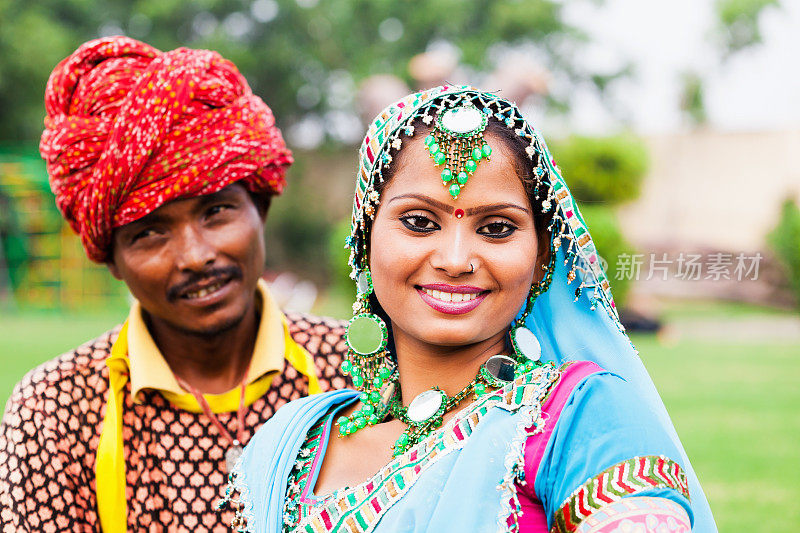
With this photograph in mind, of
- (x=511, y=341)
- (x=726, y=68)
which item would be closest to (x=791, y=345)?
(x=511, y=341)

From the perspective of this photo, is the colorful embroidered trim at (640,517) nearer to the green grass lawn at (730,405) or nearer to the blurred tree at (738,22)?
the green grass lawn at (730,405)

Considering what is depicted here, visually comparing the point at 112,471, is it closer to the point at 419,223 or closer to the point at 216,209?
the point at 216,209

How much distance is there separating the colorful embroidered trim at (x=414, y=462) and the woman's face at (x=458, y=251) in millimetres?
147

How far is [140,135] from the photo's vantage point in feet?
9.70

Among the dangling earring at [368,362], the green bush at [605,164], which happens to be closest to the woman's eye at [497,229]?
the dangling earring at [368,362]

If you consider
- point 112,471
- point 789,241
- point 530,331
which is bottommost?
point 112,471

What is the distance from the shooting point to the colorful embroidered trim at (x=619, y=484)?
1.56 m

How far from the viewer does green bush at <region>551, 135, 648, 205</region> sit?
13.9 m

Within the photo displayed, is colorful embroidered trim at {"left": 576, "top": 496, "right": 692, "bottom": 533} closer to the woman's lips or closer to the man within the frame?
the woman's lips

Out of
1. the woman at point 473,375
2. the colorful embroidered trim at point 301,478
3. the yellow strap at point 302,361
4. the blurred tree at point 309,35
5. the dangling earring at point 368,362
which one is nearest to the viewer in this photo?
the woman at point 473,375

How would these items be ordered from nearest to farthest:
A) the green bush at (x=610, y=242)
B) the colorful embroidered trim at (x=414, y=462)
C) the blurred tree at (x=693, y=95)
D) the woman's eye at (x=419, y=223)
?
1. the colorful embroidered trim at (x=414, y=462)
2. the woman's eye at (x=419, y=223)
3. the green bush at (x=610, y=242)
4. the blurred tree at (x=693, y=95)

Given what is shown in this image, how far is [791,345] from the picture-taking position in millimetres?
11703

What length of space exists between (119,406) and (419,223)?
1.66m

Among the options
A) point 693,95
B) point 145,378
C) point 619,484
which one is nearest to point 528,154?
point 619,484
